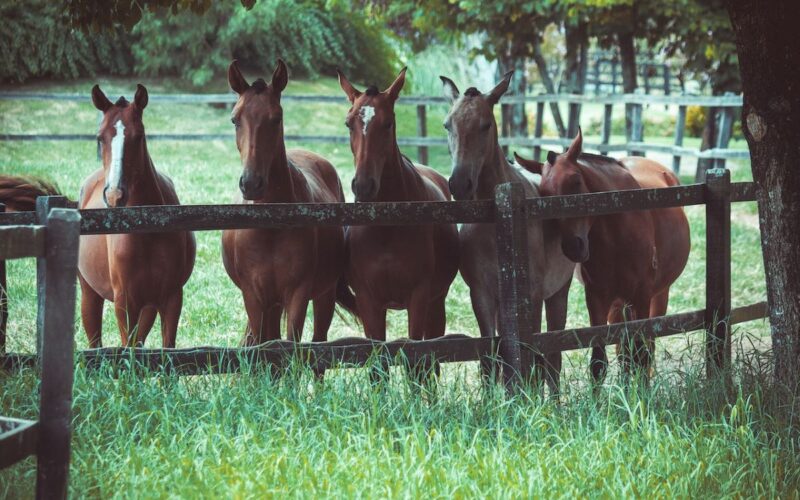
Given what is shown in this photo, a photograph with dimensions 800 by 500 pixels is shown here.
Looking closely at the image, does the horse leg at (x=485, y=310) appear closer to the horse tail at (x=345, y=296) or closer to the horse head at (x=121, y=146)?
the horse tail at (x=345, y=296)

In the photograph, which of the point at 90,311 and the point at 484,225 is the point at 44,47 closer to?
the point at 90,311

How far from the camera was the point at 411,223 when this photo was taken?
485cm

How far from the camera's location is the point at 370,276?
18.3 ft

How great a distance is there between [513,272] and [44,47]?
19.7m

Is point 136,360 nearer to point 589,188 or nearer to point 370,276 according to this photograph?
point 370,276

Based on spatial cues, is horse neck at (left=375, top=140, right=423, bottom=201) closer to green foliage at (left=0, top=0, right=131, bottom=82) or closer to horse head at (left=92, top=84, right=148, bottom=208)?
horse head at (left=92, top=84, right=148, bottom=208)

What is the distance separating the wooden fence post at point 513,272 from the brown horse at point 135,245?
2050 mm

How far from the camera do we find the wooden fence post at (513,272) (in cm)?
482

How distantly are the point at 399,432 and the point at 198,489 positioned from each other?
98cm

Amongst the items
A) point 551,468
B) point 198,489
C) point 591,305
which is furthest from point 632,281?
point 198,489

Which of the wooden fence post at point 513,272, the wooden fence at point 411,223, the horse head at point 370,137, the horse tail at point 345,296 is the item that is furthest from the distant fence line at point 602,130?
the wooden fence post at point 513,272

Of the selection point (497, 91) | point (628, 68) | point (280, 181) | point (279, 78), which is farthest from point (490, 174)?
point (628, 68)

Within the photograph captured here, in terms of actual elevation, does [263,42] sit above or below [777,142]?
above

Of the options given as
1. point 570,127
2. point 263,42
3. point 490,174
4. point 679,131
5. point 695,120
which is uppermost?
point 263,42
